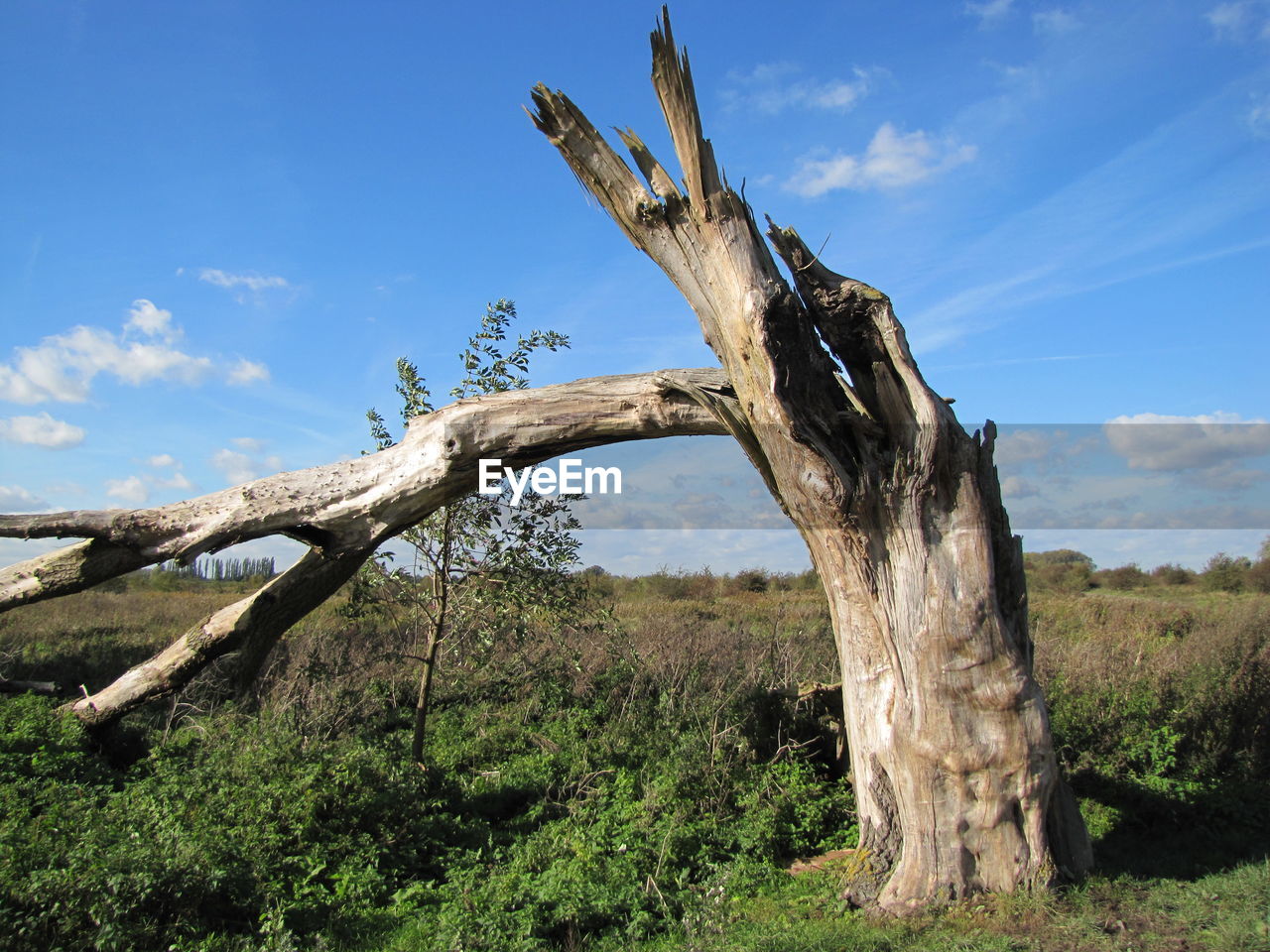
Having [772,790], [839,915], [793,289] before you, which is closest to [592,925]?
[839,915]

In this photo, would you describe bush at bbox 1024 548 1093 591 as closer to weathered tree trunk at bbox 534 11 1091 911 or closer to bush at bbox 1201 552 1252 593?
bush at bbox 1201 552 1252 593

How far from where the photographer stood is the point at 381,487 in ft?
21.4

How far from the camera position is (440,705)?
36.2 ft

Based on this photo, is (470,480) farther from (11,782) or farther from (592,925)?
(11,782)

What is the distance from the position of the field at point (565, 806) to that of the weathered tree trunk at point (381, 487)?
1726 mm

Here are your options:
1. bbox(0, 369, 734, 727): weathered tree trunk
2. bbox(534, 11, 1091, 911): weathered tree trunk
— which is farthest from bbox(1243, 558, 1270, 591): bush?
bbox(0, 369, 734, 727): weathered tree trunk

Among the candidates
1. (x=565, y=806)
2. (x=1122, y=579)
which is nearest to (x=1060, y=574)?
(x=1122, y=579)

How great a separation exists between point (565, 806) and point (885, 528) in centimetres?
408

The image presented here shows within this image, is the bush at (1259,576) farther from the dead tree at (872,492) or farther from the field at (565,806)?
the dead tree at (872,492)

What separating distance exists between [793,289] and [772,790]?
4.44 m

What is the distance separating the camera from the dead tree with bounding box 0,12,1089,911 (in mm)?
5168

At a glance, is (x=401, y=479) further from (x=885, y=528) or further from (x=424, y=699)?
(x=885, y=528)

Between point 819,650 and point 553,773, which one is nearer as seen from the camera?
point 553,773

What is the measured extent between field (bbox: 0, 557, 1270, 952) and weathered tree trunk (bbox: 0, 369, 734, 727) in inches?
67.9
